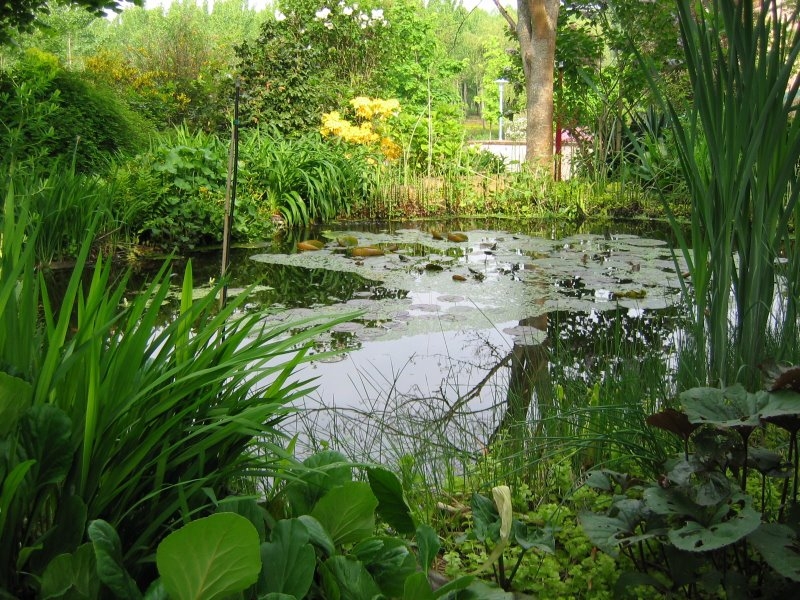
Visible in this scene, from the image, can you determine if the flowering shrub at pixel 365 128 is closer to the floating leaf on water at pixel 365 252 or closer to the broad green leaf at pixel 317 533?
the floating leaf on water at pixel 365 252

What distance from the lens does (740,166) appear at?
188 cm

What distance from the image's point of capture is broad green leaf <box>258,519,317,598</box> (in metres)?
1.05

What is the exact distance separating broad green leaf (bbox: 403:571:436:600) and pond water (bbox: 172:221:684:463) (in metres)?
0.87

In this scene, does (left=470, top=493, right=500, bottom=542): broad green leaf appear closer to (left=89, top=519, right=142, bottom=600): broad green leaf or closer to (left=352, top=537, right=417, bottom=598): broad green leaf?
(left=352, top=537, right=417, bottom=598): broad green leaf

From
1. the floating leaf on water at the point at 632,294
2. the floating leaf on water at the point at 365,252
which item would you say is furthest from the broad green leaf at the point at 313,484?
the floating leaf on water at the point at 365,252

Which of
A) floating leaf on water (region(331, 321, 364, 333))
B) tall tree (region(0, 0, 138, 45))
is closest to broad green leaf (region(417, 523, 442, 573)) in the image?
floating leaf on water (region(331, 321, 364, 333))

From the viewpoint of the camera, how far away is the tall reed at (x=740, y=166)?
184 centimetres

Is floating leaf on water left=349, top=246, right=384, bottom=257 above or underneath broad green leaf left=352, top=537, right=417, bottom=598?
above

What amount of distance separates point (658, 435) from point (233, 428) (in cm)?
102

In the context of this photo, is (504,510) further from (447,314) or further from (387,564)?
(447,314)

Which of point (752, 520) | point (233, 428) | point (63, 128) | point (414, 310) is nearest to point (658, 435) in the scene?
point (752, 520)

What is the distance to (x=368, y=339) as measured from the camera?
3590 mm

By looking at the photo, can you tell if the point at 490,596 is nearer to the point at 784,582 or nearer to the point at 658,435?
the point at 784,582

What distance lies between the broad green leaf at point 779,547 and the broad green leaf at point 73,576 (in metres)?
0.89
